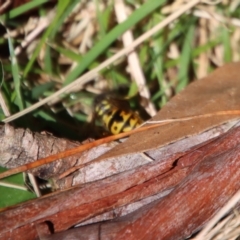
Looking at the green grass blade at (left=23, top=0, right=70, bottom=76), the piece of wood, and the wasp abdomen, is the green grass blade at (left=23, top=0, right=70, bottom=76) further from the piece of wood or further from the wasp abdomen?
the piece of wood

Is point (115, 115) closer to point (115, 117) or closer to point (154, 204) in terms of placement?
point (115, 117)

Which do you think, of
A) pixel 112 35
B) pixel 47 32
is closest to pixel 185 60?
pixel 112 35

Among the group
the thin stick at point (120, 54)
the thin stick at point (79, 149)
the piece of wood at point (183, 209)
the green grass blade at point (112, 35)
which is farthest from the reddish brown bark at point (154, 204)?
the green grass blade at point (112, 35)

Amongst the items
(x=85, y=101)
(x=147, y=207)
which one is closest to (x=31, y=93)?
(x=85, y=101)

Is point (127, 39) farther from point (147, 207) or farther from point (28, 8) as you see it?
point (147, 207)

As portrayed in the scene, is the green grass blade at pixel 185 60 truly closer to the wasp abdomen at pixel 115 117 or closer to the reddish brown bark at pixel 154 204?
the wasp abdomen at pixel 115 117

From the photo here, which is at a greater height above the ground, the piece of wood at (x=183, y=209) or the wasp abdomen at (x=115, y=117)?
the wasp abdomen at (x=115, y=117)

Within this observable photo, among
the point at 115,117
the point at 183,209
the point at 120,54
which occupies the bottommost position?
the point at 183,209

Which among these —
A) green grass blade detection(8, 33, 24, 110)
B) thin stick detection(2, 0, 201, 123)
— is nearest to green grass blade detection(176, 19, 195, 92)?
thin stick detection(2, 0, 201, 123)
